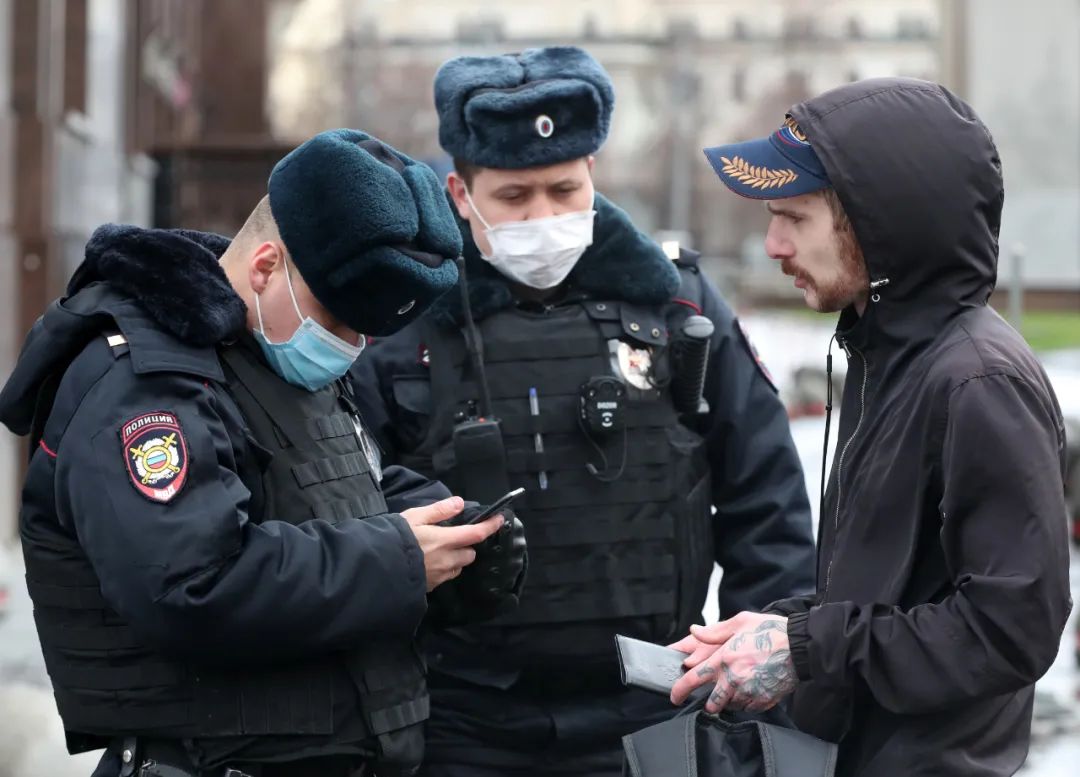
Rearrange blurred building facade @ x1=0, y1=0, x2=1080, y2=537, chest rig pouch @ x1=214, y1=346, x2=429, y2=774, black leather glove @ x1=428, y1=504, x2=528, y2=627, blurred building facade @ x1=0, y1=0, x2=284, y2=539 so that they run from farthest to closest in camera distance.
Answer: blurred building facade @ x1=0, y1=0, x2=1080, y2=537 → blurred building facade @ x1=0, y1=0, x2=284, y2=539 → black leather glove @ x1=428, y1=504, x2=528, y2=627 → chest rig pouch @ x1=214, y1=346, x2=429, y2=774

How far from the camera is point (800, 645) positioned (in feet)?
8.20

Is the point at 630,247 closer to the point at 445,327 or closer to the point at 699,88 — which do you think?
the point at 445,327

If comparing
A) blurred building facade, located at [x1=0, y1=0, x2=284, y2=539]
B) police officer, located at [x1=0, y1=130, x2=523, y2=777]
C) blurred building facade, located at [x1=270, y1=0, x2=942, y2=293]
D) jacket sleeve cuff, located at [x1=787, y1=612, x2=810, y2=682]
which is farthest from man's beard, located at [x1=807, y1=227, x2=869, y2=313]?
blurred building facade, located at [x1=270, y1=0, x2=942, y2=293]

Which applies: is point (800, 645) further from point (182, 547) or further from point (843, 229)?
point (182, 547)

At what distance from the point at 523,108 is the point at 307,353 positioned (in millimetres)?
1152

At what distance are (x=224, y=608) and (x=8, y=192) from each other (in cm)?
733

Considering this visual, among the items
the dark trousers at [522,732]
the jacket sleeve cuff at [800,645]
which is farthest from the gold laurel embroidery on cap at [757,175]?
the dark trousers at [522,732]

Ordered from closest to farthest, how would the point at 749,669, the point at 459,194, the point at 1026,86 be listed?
the point at 749,669 → the point at 459,194 → the point at 1026,86

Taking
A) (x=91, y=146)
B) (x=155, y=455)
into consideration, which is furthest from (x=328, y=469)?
(x=91, y=146)

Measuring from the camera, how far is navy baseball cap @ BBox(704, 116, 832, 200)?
2.61 meters

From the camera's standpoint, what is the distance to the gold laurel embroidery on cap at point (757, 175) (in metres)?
2.64

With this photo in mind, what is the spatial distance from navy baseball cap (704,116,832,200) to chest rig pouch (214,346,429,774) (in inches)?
32.8

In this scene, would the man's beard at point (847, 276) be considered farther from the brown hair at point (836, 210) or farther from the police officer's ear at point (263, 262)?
the police officer's ear at point (263, 262)

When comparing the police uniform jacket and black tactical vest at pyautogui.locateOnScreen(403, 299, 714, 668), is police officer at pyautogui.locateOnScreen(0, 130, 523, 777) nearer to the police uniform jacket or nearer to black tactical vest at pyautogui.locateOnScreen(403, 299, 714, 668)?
the police uniform jacket
